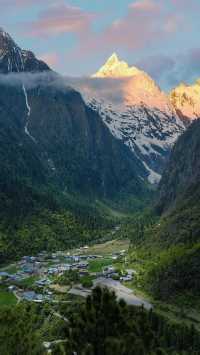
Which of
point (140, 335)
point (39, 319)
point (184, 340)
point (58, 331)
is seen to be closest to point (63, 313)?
point (39, 319)

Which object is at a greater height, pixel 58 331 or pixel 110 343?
pixel 110 343

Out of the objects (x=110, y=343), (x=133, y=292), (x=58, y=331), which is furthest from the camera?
(x=133, y=292)

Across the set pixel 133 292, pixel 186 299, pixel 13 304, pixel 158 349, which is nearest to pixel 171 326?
pixel 186 299

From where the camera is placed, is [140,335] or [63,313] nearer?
[140,335]

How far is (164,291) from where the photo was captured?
622ft

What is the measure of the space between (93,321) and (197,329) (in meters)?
112

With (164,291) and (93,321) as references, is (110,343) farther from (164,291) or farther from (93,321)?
(164,291)

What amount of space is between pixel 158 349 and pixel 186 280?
134041 mm

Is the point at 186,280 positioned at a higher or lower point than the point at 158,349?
lower

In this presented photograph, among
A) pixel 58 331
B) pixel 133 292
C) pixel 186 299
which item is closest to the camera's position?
pixel 58 331

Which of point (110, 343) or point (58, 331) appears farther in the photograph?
point (58, 331)

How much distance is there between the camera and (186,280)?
18700 centimetres

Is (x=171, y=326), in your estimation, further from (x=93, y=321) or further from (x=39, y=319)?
(x=93, y=321)

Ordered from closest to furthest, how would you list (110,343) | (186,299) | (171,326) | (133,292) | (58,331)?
(110,343)
(58,331)
(171,326)
(186,299)
(133,292)
